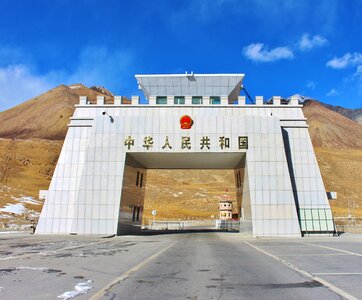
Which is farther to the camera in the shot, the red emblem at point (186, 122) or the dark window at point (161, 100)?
the dark window at point (161, 100)

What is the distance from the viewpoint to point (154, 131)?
30.1 m

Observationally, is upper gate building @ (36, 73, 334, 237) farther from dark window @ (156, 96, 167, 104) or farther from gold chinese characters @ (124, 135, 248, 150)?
dark window @ (156, 96, 167, 104)

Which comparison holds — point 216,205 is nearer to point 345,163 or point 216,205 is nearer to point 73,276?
point 345,163

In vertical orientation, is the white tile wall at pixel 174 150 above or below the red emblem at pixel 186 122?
below

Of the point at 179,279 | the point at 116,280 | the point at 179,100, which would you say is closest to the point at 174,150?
the point at 179,100

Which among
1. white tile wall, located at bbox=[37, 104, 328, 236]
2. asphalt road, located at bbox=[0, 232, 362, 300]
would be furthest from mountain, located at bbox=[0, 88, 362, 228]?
asphalt road, located at bbox=[0, 232, 362, 300]

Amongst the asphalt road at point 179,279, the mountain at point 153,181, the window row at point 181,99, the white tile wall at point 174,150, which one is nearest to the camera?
the asphalt road at point 179,279

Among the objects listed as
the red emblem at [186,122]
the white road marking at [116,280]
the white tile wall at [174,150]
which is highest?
the red emblem at [186,122]

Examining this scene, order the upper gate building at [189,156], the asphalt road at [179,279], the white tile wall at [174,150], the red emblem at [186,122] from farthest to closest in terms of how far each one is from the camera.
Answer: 1. the red emblem at [186,122]
2. the upper gate building at [189,156]
3. the white tile wall at [174,150]
4. the asphalt road at [179,279]

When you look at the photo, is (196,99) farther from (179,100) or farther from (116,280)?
(116,280)

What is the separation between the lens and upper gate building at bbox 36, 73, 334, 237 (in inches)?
1128

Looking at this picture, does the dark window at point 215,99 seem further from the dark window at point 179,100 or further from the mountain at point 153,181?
the mountain at point 153,181

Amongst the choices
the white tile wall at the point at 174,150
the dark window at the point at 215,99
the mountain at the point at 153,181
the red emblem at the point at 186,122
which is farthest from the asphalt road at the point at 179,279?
the mountain at the point at 153,181

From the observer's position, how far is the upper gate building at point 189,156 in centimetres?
2864
